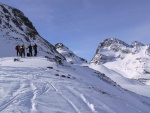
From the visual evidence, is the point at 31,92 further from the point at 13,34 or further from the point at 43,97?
the point at 13,34

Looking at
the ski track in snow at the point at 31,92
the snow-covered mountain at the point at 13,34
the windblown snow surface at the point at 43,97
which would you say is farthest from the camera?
the snow-covered mountain at the point at 13,34

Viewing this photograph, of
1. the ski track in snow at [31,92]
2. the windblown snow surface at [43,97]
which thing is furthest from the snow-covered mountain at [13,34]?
the windblown snow surface at [43,97]

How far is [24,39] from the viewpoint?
6284 centimetres

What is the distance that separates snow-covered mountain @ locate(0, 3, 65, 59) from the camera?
55400mm

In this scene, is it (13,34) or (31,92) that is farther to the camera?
(13,34)

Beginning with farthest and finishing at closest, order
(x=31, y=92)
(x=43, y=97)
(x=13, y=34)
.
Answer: (x=13, y=34) → (x=31, y=92) → (x=43, y=97)

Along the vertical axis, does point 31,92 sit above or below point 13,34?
below

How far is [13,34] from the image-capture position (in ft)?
202

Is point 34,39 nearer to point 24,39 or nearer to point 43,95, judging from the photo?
point 24,39

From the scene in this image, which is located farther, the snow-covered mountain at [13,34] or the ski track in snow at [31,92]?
the snow-covered mountain at [13,34]

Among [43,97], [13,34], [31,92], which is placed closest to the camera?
[43,97]

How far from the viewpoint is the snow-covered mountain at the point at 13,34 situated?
2181 inches

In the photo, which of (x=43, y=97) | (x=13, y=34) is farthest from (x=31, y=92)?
(x=13, y=34)

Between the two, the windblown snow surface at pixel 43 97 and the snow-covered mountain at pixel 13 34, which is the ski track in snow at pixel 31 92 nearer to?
the windblown snow surface at pixel 43 97
